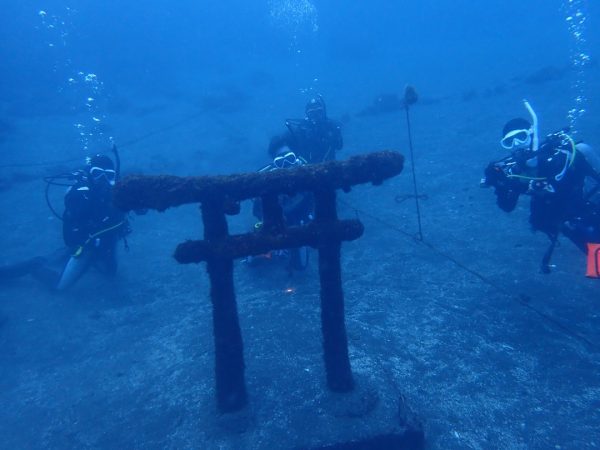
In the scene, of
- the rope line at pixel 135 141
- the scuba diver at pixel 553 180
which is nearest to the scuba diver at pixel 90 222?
the scuba diver at pixel 553 180

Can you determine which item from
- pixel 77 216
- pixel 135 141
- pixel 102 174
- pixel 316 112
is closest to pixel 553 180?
pixel 316 112

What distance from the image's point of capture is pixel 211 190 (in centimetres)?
350

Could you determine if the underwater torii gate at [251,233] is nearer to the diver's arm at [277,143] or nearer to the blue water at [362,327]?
the blue water at [362,327]

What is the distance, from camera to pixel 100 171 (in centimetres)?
809

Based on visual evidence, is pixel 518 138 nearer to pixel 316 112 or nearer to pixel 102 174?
pixel 316 112

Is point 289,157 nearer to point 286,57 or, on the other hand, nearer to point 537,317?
point 537,317

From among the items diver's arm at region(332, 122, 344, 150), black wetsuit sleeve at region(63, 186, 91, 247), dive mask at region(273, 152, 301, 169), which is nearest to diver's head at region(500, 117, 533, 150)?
dive mask at region(273, 152, 301, 169)

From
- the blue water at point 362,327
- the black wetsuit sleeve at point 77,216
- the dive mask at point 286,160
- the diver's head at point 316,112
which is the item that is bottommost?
the blue water at point 362,327

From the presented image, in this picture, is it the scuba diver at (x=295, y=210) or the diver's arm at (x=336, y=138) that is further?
the diver's arm at (x=336, y=138)

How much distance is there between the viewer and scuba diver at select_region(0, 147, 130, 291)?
812cm

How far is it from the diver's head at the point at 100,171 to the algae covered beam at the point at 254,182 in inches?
208

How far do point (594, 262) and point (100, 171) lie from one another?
8350 millimetres

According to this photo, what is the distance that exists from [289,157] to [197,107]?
79.7 ft

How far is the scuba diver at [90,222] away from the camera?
8117mm
